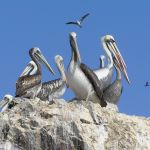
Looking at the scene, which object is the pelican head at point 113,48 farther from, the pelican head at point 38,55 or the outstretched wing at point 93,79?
the outstretched wing at point 93,79

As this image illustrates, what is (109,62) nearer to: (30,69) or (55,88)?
(55,88)

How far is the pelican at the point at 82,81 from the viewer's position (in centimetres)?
2300

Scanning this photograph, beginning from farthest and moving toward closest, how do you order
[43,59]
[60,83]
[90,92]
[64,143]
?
[43,59], [60,83], [90,92], [64,143]

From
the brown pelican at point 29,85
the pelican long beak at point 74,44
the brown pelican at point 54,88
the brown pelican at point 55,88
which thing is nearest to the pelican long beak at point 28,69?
the brown pelican at point 29,85

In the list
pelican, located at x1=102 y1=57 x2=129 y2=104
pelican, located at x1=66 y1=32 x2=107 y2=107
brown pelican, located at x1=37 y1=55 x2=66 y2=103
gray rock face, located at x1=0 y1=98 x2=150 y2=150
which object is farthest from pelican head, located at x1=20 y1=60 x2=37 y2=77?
gray rock face, located at x1=0 y1=98 x2=150 y2=150

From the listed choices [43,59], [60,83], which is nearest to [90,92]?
[60,83]

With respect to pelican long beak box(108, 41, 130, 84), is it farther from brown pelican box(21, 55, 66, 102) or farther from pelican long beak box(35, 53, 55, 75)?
pelican long beak box(35, 53, 55, 75)

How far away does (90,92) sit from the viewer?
2311 cm

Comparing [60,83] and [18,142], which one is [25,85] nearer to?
[60,83]

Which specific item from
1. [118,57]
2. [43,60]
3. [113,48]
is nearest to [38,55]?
[43,60]

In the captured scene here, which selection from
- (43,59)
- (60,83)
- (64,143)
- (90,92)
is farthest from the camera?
(43,59)

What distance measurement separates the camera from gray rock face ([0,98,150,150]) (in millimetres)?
19906

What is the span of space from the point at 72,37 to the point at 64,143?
194 inches

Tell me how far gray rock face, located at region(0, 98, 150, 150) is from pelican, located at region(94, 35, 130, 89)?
3.69 metres
